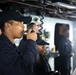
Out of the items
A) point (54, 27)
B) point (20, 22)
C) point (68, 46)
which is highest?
point (20, 22)

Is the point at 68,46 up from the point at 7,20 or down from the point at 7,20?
down

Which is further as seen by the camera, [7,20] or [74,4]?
[74,4]

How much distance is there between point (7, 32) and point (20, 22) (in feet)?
0.43

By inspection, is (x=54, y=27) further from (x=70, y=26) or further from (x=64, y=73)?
(x=64, y=73)

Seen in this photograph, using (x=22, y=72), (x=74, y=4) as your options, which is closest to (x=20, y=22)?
(x=22, y=72)

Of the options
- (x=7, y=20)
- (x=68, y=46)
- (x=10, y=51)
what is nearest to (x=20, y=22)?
(x=7, y=20)

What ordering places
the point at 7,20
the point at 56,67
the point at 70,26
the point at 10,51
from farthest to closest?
1. the point at 70,26
2. the point at 56,67
3. the point at 7,20
4. the point at 10,51

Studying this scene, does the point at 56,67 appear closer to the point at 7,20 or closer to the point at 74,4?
the point at 74,4

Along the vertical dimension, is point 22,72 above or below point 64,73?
above

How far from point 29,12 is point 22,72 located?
130 inches

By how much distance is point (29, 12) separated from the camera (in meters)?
4.57

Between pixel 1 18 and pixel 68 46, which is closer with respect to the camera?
pixel 1 18

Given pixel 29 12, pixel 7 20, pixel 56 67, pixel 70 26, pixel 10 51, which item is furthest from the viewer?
pixel 70 26

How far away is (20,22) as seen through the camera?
1524mm
